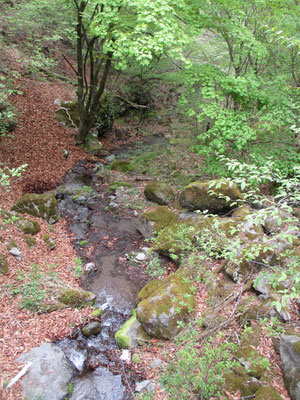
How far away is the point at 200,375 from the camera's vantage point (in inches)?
130

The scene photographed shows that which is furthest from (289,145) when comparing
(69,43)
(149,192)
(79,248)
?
(69,43)

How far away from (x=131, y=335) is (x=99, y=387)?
99 cm

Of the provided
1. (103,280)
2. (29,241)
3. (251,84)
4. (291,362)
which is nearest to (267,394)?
(291,362)

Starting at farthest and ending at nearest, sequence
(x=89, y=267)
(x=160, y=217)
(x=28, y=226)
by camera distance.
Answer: (x=160, y=217), (x=28, y=226), (x=89, y=267)

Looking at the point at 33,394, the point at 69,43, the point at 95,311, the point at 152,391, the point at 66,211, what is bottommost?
the point at 66,211

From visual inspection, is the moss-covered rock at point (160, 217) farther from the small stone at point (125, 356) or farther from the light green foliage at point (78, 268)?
the small stone at point (125, 356)

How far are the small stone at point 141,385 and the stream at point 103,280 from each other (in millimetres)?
105

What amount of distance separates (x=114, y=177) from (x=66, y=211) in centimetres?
313

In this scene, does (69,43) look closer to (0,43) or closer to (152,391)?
(0,43)

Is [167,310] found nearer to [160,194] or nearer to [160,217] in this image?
[160,217]

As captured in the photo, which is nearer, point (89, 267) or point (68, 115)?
point (89, 267)

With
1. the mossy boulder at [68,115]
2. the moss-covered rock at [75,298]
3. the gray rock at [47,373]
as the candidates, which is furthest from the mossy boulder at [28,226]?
the mossy boulder at [68,115]

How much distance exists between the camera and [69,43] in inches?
696

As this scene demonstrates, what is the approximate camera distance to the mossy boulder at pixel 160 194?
9.43 meters
